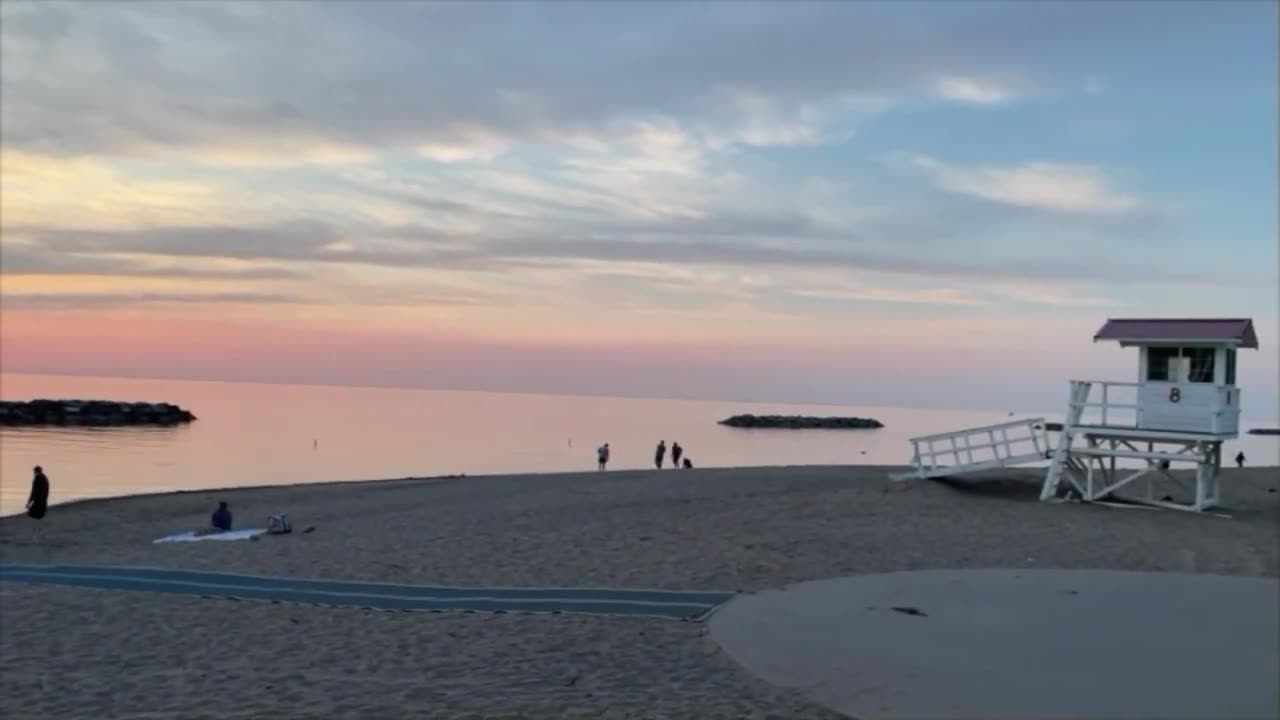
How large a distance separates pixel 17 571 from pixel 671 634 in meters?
9.66

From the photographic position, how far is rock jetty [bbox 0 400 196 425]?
84.8 m

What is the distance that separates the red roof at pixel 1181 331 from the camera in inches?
767

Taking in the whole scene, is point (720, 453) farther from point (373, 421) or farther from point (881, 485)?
point (373, 421)

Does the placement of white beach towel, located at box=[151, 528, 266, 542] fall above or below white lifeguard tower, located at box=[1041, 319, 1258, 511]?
below

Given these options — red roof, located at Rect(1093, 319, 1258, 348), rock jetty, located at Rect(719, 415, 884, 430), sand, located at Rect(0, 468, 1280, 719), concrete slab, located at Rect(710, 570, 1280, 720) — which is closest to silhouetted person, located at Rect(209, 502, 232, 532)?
sand, located at Rect(0, 468, 1280, 719)

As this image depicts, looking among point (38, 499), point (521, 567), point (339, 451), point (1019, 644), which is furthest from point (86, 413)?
point (1019, 644)

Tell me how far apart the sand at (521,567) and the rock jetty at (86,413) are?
212 feet

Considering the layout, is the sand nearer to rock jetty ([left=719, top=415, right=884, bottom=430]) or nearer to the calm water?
the calm water

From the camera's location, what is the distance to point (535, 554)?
584 inches

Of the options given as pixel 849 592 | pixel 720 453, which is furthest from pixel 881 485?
pixel 720 453

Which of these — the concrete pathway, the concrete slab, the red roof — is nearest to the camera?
the concrete slab

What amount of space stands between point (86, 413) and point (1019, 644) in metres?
91.0

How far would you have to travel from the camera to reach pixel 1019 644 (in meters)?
8.87

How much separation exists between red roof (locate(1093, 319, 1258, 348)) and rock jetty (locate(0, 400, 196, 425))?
81.0 m
